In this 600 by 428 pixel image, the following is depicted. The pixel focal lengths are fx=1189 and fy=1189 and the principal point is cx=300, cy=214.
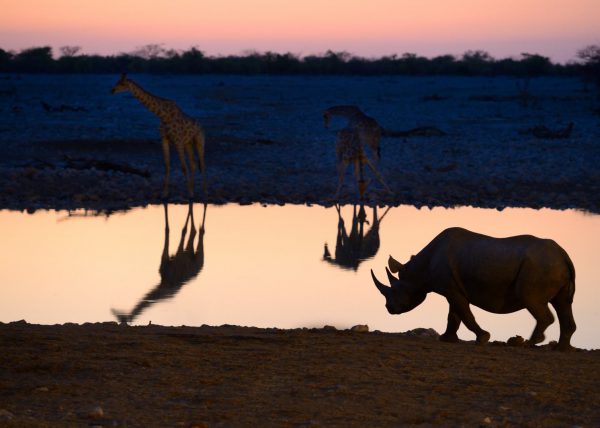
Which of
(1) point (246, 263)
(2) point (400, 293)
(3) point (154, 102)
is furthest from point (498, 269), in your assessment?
(3) point (154, 102)

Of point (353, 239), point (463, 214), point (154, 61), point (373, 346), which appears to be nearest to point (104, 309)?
point (373, 346)

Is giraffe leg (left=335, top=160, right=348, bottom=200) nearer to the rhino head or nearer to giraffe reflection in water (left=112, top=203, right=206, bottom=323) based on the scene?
giraffe reflection in water (left=112, top=203, right=206, bottom=323)

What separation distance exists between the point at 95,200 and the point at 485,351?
11.4 meters

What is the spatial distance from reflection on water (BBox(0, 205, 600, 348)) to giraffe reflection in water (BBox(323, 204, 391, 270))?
15 mm

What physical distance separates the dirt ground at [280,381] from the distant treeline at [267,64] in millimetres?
48443

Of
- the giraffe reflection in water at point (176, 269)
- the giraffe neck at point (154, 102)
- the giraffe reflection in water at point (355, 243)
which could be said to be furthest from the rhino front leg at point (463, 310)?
the giraffe neck at point (154, 102)

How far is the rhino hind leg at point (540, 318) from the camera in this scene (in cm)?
832

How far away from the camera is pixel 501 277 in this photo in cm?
835

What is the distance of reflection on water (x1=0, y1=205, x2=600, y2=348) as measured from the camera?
1023 centimetres

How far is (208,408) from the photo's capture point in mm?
6203

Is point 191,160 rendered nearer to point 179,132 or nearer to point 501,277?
point 179,132

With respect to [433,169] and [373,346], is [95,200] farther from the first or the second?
[373,346]

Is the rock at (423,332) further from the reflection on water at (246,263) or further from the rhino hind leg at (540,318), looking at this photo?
the rhino hind leg at (540,318)

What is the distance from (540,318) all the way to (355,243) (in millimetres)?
6586
